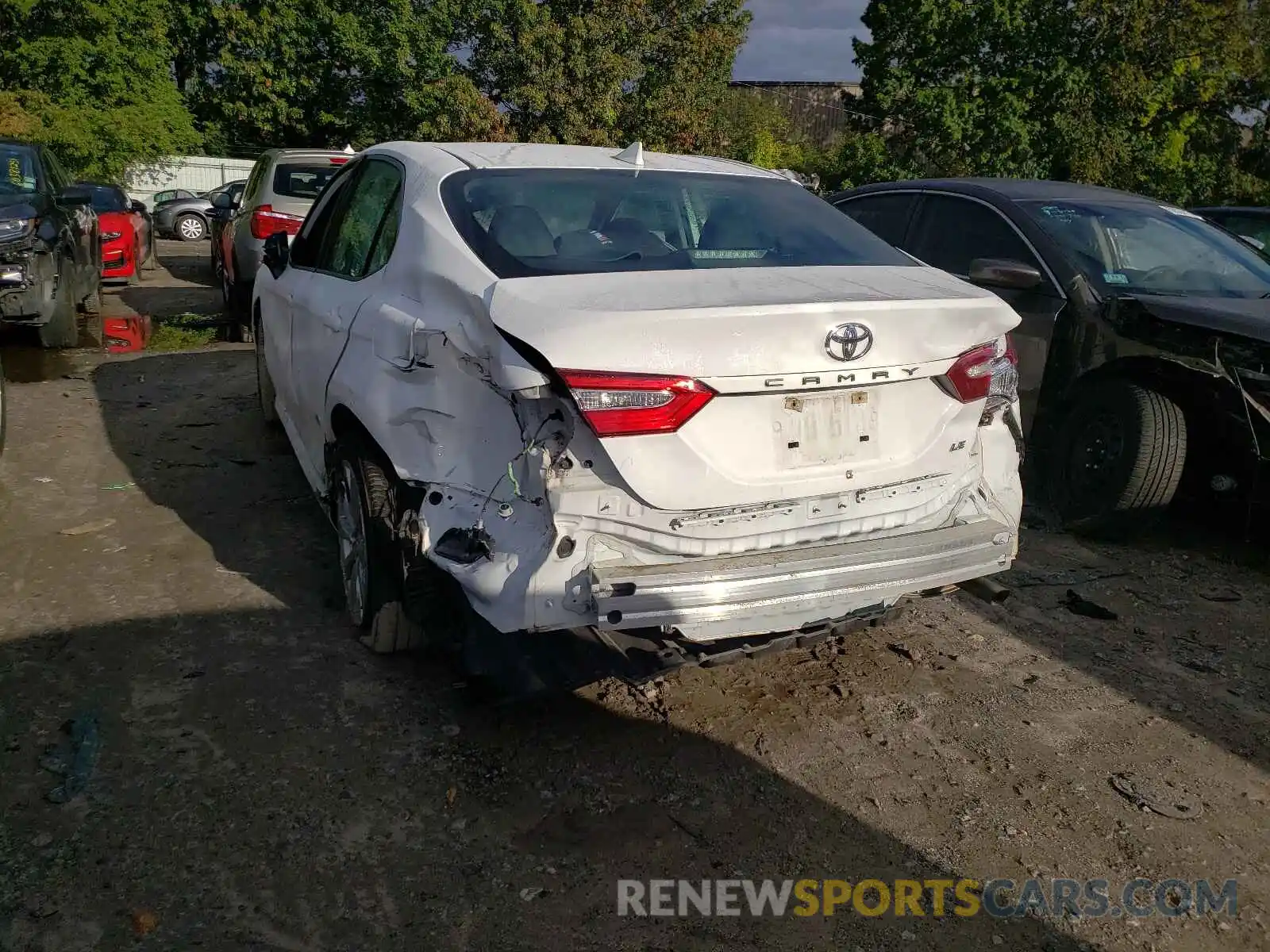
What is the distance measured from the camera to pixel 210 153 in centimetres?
3509

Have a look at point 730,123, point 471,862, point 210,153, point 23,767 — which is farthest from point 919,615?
point 210,153

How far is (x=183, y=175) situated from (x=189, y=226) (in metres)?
8.78

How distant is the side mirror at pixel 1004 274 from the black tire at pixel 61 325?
7500mm

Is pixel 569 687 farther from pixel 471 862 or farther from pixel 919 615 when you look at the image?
pixel 919 615

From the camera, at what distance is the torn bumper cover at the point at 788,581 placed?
8.64 feet

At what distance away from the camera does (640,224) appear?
348 cm

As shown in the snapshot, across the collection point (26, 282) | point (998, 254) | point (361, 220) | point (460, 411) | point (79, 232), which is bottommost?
point (26, 282)

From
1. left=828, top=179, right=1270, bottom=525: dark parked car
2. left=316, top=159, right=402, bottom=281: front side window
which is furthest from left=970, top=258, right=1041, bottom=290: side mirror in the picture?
left=316, top=159, right=402, bottom=281: front side window

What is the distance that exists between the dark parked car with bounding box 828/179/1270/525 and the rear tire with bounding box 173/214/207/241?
22419 millimetres

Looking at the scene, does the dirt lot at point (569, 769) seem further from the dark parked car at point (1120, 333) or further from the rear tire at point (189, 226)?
the rear tire at point (189, 226)

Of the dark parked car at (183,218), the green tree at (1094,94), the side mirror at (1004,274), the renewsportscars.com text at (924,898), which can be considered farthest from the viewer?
the green tree at (1094,94)

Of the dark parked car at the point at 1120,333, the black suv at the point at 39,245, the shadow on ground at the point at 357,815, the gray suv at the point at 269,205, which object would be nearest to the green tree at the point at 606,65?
the gray suv at the point at 269,205

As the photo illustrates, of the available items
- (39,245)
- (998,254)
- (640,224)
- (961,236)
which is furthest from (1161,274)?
(39,245)

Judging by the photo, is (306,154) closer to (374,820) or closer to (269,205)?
(269,205)
